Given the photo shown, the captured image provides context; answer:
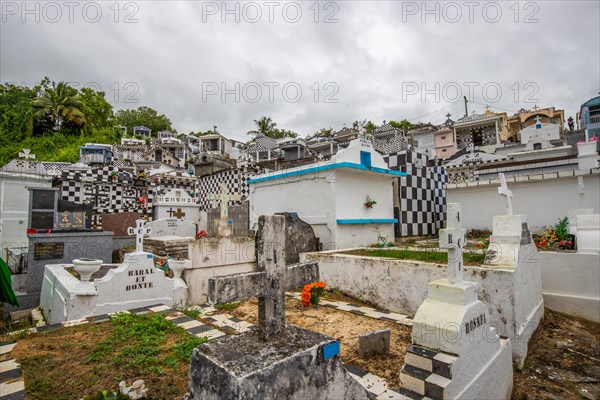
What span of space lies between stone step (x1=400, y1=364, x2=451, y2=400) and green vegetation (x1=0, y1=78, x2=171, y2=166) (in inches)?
1372

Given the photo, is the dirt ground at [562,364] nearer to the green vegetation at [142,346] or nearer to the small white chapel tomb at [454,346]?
the small white chapel tomb at [454,346]

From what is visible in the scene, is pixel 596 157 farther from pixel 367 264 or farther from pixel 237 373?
pixel 237 373

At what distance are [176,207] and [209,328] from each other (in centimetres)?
1100

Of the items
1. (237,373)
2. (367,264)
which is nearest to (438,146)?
(367,264)

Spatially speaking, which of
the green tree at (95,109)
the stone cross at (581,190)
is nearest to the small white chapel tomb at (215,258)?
the stone cross at (581,190)

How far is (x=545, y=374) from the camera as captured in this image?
3.90 metres

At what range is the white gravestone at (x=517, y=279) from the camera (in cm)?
417

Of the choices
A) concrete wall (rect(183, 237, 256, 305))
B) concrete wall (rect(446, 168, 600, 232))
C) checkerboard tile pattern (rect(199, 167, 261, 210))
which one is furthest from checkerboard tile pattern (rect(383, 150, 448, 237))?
checkerboard tile pattern (rect(199, 167, 261, 210))

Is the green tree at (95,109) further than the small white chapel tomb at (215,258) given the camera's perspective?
Yes

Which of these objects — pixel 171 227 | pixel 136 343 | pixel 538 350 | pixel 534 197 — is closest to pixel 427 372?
pixel 538 350

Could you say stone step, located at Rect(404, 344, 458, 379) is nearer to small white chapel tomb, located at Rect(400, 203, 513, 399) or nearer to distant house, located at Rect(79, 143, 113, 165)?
small white chapel tomb, located at Rect(400, 203, 513, 399)

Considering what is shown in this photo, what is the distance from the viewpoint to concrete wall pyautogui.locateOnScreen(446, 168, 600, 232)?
27.9 ft

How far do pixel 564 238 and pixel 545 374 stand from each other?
4414 millimetres

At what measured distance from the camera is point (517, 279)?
170 inches
